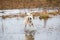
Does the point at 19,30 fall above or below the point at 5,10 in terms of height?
below

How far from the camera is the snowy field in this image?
1.89 meters

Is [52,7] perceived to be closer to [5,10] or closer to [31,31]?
[31,31]

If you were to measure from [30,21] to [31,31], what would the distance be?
13cm

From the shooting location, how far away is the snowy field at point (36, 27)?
1888 mm

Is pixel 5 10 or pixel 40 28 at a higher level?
pixel 5 10

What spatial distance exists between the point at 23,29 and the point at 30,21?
14 cm

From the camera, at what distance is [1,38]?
187 centimetres

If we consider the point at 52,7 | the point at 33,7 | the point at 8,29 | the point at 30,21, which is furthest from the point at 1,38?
the point at 52,7

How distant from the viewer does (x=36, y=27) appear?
1.91 metres

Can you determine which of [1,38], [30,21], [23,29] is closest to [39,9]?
[30,21]

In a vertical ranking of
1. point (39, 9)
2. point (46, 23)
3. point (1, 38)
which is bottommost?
point (1, 38)

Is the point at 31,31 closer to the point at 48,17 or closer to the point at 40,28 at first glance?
the point at 40,28

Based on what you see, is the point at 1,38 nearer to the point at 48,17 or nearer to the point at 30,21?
the point at 30,21

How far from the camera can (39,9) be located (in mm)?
Result: 1922
